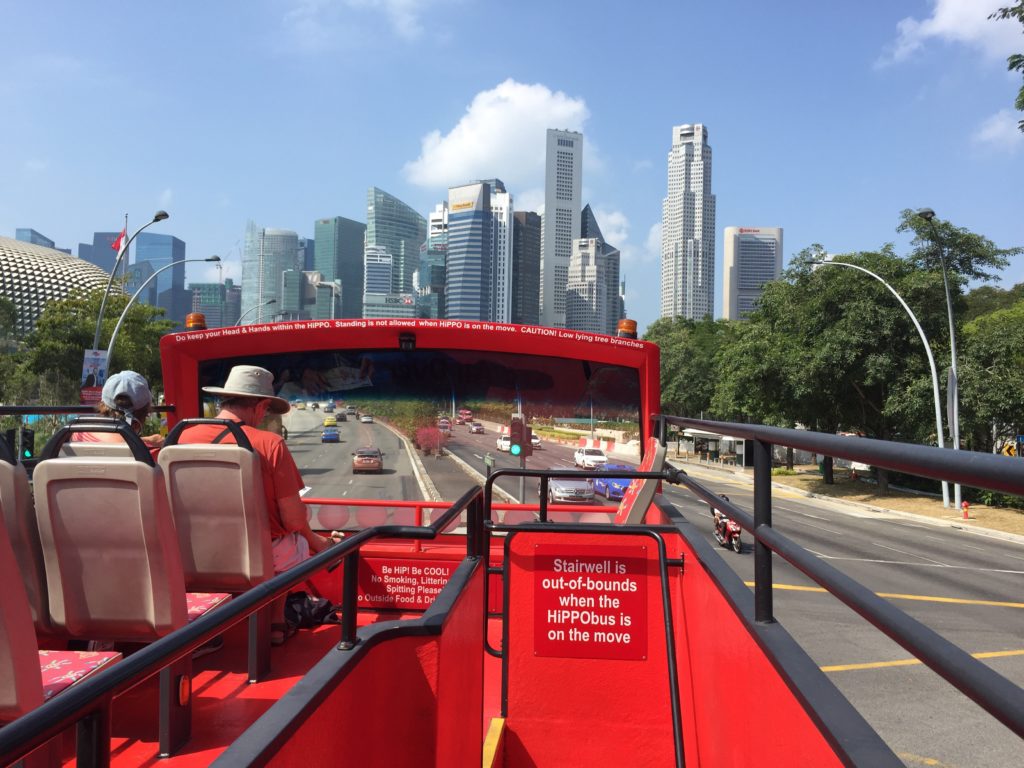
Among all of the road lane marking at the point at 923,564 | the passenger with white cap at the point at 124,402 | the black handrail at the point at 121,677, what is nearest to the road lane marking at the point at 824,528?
the road lane marking at the point at 923,564

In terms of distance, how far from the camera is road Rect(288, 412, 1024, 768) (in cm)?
582

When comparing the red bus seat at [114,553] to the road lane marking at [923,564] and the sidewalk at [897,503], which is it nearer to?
the sidewalk at [897,503]

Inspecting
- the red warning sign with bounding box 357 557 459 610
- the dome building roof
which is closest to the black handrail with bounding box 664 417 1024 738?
the red warning sign with bounding box 357 557 459 610

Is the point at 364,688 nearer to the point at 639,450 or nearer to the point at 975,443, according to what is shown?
the point at 639,450

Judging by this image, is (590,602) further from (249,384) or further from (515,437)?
(249,384)

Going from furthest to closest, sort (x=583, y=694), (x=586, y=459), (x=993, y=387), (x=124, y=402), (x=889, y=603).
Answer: (x=993, y=387)
(x=586, y=459)
(x=124, y=402)
(x=583, y=694)
(x=889, y=603)

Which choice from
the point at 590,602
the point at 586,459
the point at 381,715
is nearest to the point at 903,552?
the point at 586,459

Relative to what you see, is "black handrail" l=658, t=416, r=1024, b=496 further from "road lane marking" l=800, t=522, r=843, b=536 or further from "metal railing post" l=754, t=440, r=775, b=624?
"road lane marking" l=800, t=522, r=843, b=536

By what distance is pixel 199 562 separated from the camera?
13.2 feet

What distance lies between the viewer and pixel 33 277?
120188mm

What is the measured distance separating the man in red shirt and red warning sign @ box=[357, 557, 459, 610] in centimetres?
65

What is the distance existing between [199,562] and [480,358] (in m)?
2.57

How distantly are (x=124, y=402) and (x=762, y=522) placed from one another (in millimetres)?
3951

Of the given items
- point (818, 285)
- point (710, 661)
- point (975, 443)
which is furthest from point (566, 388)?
point (818, 285)
